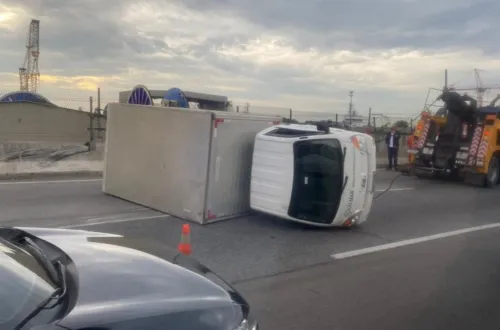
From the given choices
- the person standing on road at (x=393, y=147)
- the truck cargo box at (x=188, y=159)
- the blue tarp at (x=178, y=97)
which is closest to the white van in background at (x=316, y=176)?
the truck cargo box at (x=188, y=159)

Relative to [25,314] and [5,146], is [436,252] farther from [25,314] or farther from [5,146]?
[5,146]

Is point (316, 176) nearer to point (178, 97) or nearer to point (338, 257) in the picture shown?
point (338, 257)

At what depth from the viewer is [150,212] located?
368 inches

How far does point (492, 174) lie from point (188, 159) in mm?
11659

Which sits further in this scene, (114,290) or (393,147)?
(393,147)

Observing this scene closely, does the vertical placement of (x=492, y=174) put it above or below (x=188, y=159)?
below

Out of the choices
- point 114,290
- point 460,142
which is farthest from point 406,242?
point 460,142

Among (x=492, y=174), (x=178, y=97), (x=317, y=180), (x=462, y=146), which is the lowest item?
(x=492, y=174)

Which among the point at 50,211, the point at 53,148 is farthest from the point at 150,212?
the point at 53,148

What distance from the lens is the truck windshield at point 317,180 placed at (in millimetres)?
8219

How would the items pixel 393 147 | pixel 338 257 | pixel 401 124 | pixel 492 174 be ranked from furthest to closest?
pixel 401 124 → pixel 393 147 → pixel 492 174 → pixel 338 257

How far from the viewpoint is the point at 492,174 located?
1639 centimetres

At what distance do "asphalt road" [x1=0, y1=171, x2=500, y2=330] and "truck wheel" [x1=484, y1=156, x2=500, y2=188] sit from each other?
4.62 m

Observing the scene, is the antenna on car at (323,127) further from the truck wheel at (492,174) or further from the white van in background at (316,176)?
the truck wheel at (492,174)
